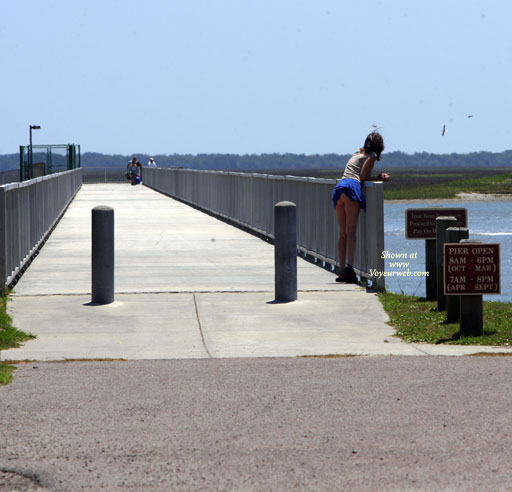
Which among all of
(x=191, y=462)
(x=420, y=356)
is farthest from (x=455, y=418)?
(x=420, y=356)

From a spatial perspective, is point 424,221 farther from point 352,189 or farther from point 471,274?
point 471,274

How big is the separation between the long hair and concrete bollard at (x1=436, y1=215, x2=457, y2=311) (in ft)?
7.18

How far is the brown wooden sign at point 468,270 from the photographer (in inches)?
411

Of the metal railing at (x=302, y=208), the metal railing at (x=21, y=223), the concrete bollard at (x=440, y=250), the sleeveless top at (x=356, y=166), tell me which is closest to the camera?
the concrete bollard at (x=440, y=250)

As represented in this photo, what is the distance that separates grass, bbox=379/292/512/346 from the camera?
1045 cm

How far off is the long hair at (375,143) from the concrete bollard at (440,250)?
7.18 ft

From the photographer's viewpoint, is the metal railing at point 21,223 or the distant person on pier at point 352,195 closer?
the metal railing at point 21,223

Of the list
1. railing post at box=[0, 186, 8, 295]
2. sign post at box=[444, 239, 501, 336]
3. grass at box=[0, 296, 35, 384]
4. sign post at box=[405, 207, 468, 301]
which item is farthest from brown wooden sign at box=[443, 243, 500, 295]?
railing post at box=[0, 186, 8, 295]

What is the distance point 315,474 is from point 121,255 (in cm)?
1319

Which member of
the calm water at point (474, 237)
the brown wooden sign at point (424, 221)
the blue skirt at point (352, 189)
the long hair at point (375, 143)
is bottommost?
the calm water at point (474, 237)

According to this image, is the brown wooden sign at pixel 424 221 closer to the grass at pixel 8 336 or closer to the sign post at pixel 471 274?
the sign post at pixel 471 274

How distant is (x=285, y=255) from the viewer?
1312 cm

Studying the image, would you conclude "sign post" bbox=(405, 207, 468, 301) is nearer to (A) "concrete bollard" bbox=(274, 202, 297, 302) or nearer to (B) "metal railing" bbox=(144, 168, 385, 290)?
(B) "metal railing" bbox=(144, 168, 385, 290)

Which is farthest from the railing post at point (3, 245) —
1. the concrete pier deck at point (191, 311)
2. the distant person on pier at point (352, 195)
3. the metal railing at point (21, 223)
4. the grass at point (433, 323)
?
the grass at point (433, 323)
